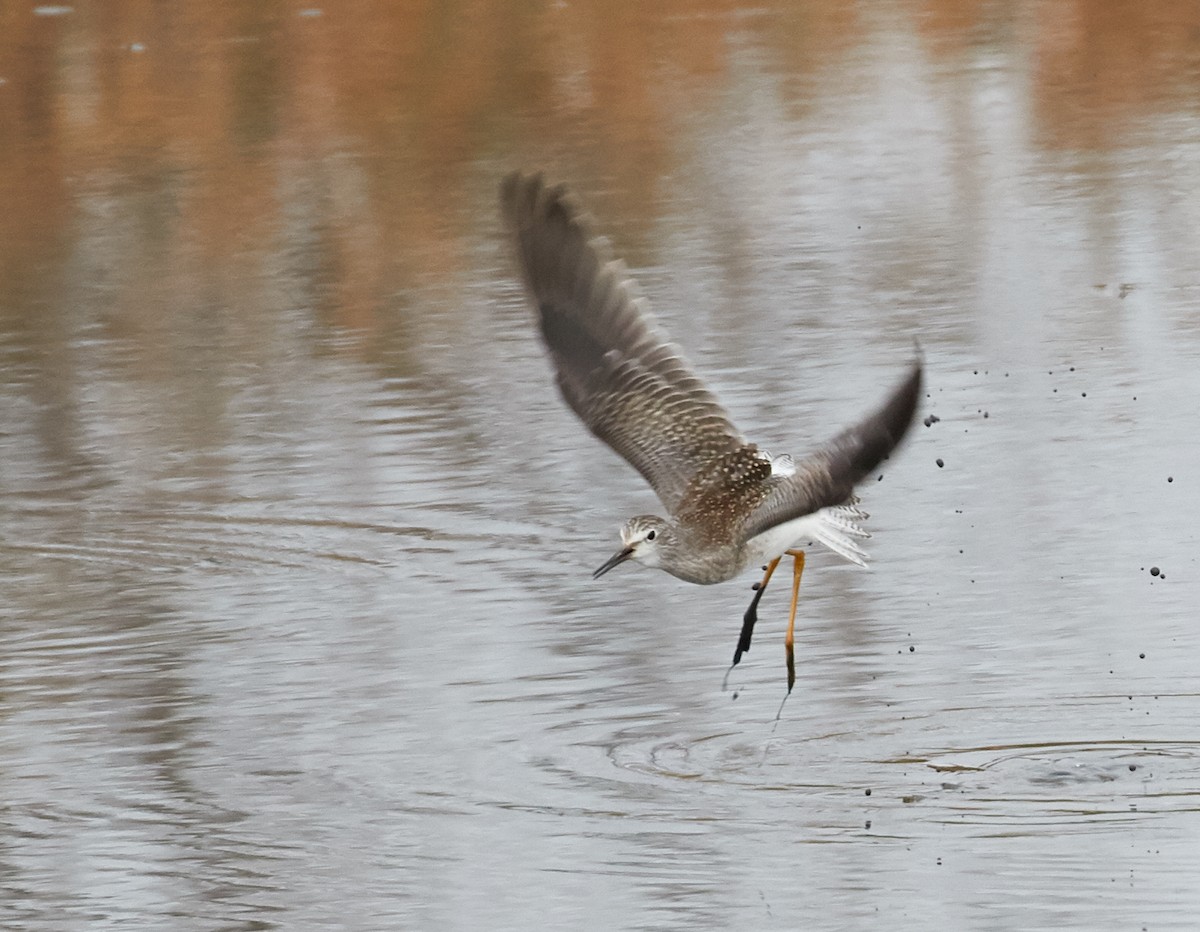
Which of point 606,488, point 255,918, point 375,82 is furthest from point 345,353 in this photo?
point 375,82

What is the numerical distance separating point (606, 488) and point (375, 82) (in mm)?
10736

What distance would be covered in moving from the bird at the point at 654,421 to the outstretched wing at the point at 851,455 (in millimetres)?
287

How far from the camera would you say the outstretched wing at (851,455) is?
6469 mm

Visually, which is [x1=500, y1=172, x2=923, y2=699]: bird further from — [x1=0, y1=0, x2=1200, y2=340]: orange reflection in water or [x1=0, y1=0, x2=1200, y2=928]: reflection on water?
[x1=0, y1=0, x2=1200, y2=340]: orange reflection in water

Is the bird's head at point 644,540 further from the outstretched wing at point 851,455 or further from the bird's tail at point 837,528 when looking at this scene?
the outstretched wing at point 851,455

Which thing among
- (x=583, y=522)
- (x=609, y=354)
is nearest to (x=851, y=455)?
(x=609, y=354)

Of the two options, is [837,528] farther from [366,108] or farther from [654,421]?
[366,108]

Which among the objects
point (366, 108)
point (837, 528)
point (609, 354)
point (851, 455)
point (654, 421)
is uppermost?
point (851, 455)

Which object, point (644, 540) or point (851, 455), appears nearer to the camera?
point (851, 455)

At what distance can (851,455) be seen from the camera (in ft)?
21.6

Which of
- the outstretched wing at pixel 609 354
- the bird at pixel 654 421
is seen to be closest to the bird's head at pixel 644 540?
the bird at pixel 654 421

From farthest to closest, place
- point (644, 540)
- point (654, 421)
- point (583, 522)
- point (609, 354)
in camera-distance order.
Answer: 1. point (583, 522)
2. point (609, 354)
3. point (654, 421)
4. point (644, 540)

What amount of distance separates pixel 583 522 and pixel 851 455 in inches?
132

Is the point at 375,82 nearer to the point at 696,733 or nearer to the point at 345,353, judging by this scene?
the point at 345,353
